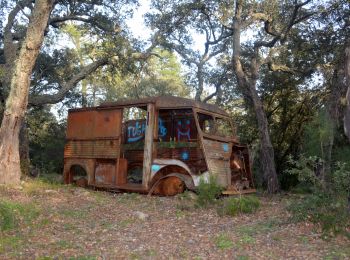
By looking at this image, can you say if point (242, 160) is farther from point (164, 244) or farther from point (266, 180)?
point (164, 244)

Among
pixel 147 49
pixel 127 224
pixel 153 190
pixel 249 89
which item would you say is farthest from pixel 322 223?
pixel 147 49

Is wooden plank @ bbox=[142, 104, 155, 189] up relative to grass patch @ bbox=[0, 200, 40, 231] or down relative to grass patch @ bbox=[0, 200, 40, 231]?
up

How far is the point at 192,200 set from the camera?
31.4 feet

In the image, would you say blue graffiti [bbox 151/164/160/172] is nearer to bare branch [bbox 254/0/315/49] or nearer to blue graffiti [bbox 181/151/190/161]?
blue graffiti [bbox 181/151/190/161]

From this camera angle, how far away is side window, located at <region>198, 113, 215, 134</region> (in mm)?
11250

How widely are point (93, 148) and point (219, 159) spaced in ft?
12.5

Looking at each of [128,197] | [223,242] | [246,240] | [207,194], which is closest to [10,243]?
[223,242]

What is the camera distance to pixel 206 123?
11422 millimetres

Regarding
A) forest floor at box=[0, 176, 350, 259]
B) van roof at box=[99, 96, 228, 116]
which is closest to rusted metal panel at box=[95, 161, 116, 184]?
van roof at box=[99, 96, 228, 116]

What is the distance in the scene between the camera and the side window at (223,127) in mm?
11695

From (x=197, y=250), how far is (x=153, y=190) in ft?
17.2

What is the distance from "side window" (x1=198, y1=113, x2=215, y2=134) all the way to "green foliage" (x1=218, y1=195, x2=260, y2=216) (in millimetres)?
3158

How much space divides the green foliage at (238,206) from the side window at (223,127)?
132 inches

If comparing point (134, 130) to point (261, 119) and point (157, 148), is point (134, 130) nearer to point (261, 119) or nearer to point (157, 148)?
point (157, 148)
